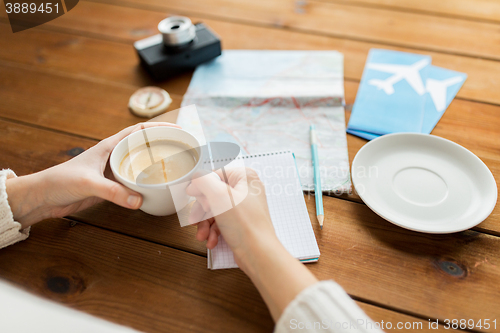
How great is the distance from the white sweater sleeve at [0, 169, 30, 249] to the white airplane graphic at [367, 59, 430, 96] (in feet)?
2.55

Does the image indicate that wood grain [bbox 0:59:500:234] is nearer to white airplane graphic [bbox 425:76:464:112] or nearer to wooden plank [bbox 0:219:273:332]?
white airplane graphic [bbox 425:76:464:112]

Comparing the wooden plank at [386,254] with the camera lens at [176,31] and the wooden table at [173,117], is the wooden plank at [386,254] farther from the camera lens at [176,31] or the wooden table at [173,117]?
the camera lens at [176,31]

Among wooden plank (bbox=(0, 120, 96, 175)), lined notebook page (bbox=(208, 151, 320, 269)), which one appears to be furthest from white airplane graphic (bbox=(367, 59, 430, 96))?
wooden plank (bbox=(0, 120, 96, 175))

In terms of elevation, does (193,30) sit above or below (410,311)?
above

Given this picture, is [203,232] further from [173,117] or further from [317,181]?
[173,117]

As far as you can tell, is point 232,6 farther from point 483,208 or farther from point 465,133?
point 483,208

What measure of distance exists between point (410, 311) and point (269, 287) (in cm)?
20

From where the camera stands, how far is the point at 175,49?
87cm

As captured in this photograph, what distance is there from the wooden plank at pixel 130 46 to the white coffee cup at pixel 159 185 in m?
0.31

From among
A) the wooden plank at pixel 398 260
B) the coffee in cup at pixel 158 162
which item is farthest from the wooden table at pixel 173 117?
the coffee in cup at pixel 158 162

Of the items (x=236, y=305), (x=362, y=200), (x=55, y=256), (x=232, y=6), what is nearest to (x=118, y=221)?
(x=55, y=256)

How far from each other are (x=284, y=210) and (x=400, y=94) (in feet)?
1.44

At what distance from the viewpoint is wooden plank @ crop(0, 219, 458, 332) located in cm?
48

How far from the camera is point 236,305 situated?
492mm
